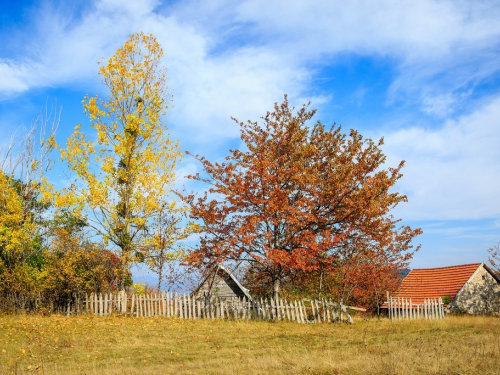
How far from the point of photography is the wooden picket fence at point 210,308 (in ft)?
64.8

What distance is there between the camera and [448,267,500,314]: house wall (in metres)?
30.3

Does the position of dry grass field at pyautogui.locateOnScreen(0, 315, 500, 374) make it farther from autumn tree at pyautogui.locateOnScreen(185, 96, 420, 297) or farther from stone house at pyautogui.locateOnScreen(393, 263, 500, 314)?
stone house at pyautogui.locateOnScreen(393, 263, 500, 314)

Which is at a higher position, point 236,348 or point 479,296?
point 236,348

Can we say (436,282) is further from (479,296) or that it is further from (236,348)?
(236,348)

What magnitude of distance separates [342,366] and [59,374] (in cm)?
566

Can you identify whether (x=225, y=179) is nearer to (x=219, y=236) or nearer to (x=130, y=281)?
(x=219, y=236)

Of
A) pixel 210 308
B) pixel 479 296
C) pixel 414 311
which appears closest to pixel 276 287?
pixel 210 308

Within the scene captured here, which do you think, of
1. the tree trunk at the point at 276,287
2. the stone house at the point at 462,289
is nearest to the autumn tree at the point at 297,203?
the tree trunk at the point at 276,287

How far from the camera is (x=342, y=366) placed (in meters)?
8.60

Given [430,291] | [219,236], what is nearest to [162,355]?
[219,236]

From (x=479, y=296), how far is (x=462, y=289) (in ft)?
5.71

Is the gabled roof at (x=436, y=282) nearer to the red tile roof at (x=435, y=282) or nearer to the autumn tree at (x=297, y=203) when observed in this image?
the red tile roof at (x=435, y=282)

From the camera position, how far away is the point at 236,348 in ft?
40.9

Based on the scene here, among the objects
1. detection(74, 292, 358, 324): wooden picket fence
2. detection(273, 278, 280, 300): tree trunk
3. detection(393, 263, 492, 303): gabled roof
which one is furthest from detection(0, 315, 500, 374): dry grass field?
detection(393, 263, 492, 303): gabled roof
